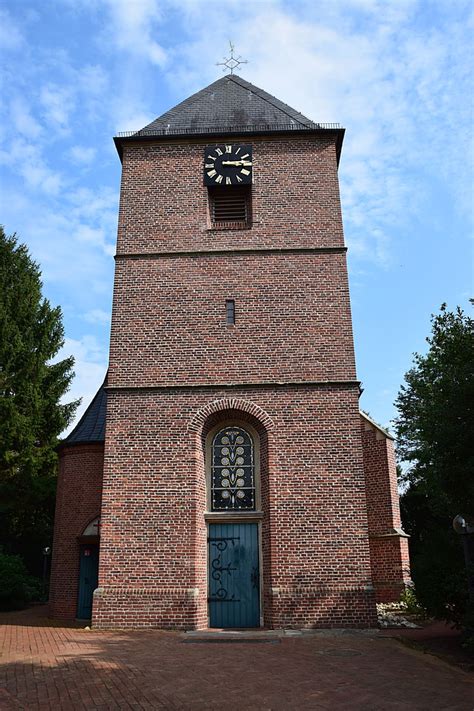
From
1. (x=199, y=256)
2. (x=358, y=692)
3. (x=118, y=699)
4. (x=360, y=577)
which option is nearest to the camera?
(x=118, y=699)

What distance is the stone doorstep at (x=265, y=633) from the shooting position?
10.7m

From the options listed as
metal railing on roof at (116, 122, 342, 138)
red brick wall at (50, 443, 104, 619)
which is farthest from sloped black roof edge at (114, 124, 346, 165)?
red brick wall at (50, 443, 104, 619)

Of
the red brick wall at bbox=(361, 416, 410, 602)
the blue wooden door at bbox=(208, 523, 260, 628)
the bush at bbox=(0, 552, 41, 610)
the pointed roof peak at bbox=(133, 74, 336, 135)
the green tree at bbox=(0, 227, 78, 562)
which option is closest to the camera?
the blue wooden door at bbox=(208, 523, 260, 628)

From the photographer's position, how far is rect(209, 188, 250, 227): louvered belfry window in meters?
15.3

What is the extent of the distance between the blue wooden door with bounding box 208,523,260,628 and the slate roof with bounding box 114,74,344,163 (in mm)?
9919

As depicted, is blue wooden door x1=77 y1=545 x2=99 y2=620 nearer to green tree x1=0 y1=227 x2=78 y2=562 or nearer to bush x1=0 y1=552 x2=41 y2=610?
bush x1=0 y1=552 x2=41 y2=610

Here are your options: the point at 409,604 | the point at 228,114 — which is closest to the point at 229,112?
the point at 228,114

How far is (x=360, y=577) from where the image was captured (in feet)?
38.8

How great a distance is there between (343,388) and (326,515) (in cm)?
271

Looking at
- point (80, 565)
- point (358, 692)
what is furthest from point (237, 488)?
point (358, 692)

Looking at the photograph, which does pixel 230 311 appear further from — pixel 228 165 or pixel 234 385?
pixel 228 165

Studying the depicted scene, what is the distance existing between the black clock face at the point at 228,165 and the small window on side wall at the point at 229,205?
0.27 metres

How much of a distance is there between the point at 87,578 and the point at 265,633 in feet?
18.6

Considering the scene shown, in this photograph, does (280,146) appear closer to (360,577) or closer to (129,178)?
(129,178)
